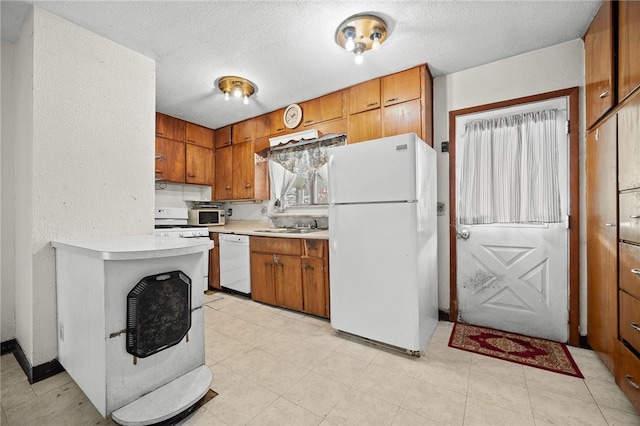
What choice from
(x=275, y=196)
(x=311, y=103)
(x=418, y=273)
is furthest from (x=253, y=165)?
(x=418, y=273)

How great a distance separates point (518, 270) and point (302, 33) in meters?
2.74

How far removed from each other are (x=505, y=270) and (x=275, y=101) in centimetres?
313

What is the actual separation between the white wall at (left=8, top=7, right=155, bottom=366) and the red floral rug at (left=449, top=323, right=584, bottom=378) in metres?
2.93

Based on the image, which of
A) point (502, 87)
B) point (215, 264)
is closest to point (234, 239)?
point (215, 264)

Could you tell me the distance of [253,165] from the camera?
3871mm

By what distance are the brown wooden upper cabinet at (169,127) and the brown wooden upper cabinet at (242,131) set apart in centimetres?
73

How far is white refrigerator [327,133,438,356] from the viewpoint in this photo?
1979 mm

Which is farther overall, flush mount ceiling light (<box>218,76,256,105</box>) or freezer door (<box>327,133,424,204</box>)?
flush mount ceiling light (<box>218,76,256,105</box>)

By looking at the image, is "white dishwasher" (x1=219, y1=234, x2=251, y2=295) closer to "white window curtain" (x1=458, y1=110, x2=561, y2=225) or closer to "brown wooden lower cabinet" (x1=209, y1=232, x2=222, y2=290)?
"brown wooden lower cabinet" (x1=209, y1=232, x2=222, y2=290)

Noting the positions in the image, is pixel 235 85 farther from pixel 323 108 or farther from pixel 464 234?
pixel 464 234

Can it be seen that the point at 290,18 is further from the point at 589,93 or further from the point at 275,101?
the point at 589,93

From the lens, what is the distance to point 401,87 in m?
2.61

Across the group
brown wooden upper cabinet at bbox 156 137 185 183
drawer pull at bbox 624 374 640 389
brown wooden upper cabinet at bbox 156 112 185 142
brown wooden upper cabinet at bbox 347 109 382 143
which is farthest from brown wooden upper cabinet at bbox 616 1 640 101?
brown wooden upper cabinet at bbox 156 112 185 142

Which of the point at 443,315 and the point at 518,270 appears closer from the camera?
the point at 518,270
